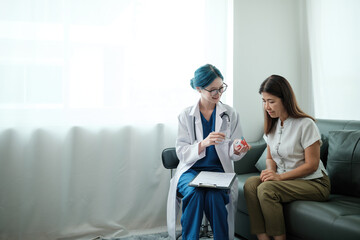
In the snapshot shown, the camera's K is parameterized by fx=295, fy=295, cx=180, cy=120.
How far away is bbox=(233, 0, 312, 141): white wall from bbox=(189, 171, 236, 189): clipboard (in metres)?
1.23

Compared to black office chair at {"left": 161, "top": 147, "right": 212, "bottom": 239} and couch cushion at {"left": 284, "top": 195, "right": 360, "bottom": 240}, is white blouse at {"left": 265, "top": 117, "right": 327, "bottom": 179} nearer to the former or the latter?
couch cushion at {"left": 284, "top": 195, "right": 360, "bottom": 240}

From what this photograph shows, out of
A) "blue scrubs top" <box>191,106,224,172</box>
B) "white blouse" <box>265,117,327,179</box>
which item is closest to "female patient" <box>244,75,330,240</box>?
"white blouse" <box>265,117,327,179</box>

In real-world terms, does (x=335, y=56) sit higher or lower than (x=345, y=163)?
higher

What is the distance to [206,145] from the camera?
1.98 metres

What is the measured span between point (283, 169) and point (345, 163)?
1.41ft

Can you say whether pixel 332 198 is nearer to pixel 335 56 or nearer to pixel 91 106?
pixel 335 56

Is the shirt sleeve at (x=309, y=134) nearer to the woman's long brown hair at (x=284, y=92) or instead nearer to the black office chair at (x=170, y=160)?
the woman's long brown hair at (x=284, y=92)

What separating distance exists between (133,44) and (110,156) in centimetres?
103

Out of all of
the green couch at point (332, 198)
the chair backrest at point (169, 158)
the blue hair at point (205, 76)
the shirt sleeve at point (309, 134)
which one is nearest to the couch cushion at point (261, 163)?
the green couch at point (332, 198)

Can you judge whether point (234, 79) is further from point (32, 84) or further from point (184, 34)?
point (32, 84)

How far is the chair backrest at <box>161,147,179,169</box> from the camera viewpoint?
2297mm

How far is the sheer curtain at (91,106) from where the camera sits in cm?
236

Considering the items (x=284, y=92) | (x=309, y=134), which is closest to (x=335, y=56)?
(x=284, y=92)

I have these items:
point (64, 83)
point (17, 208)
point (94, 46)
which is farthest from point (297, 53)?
point (17, 208)
